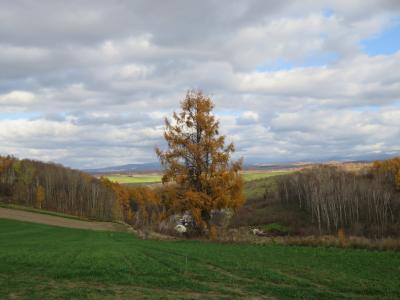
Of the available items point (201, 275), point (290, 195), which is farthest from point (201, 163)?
point (290, 195)

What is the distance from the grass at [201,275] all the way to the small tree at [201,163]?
9.94 meters

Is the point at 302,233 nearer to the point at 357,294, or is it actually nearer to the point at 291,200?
the point at 291,200

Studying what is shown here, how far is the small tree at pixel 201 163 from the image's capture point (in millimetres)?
38125

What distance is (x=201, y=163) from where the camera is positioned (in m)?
38.7

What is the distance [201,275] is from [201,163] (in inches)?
779

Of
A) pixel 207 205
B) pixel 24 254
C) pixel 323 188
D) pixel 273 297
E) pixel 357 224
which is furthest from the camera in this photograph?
pixel 323 188

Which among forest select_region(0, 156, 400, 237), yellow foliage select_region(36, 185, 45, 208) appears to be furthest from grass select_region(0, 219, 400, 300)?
yellow foliage select_region(36, 185, 45, 208)

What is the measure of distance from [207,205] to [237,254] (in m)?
10.6

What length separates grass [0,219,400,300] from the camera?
15438 mm

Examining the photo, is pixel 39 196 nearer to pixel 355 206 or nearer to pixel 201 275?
pixel 355 206

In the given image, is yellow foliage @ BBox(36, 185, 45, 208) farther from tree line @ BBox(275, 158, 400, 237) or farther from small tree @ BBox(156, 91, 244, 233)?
small tree @ BBox(156, 91, 244, 233)

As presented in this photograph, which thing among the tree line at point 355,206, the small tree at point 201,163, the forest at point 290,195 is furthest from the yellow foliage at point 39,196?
the small tree at point 201,163

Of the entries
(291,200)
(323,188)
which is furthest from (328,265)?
(291,200)

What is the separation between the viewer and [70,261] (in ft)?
79.2
